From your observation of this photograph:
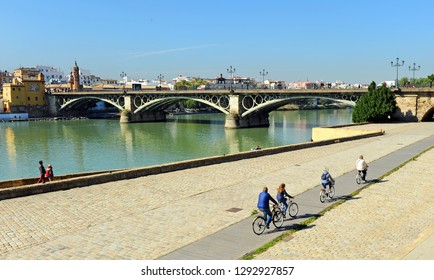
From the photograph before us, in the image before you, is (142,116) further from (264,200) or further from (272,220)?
(264,200)

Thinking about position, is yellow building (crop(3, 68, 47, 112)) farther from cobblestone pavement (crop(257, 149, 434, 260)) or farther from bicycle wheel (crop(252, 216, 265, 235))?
bicycle wheel (crop(252, 216, 265, 235))

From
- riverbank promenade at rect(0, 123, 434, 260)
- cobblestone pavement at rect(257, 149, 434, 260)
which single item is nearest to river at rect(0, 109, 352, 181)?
riverbank promenade at rect(0, 123, 434, 260)

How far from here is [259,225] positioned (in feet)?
35.4

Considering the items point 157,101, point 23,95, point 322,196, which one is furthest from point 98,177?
point 23,95

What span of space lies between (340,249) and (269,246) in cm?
170

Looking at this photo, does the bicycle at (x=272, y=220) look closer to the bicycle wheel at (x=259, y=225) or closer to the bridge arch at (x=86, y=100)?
the bicycle wheel at (x=259, y=225)

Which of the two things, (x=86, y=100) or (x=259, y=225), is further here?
(x=86, y=100)

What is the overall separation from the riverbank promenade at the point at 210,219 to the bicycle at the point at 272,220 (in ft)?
0.71

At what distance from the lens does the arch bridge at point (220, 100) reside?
6150 cm

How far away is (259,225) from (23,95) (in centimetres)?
10346

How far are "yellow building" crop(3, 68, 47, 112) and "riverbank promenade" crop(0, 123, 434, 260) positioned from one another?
302 ft

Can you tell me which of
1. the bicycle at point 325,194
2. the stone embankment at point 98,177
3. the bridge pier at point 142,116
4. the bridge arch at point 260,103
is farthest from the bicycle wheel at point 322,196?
the bridge pier at point 142,116

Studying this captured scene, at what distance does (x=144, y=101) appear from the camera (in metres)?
88.6

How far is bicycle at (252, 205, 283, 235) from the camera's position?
10820mm
